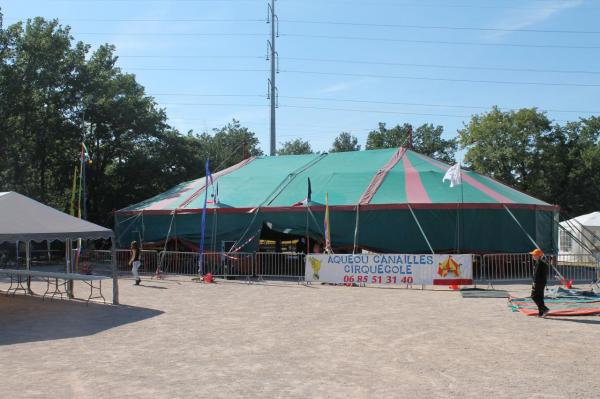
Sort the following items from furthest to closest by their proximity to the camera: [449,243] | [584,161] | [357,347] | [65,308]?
1. [584,161]
2. [449,243]
3. [65,308]
4. [357,347]

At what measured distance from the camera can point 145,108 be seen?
33.6 meters

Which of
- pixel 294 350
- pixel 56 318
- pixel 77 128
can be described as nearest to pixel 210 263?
pixel 56 318

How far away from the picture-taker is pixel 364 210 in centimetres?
1980

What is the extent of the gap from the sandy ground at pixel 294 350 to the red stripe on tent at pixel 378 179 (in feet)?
22.3

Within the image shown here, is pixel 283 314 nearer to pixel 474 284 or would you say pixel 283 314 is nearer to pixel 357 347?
pixel 357 347

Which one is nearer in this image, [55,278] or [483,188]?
[55,278]

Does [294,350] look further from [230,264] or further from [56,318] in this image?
[230,264]

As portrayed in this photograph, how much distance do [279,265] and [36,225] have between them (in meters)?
8.97

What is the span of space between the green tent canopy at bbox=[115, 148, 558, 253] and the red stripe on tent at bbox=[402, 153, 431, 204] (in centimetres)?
3

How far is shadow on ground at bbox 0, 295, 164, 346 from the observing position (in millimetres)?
9648

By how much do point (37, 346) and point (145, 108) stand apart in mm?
26500

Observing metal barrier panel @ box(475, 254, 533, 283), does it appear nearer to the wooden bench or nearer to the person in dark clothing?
the person in dark clothing


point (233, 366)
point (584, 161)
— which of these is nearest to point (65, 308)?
point (233, 366)

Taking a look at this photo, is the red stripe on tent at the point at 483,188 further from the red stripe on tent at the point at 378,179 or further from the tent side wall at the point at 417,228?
the red stripe on tent at the point at 378,179
